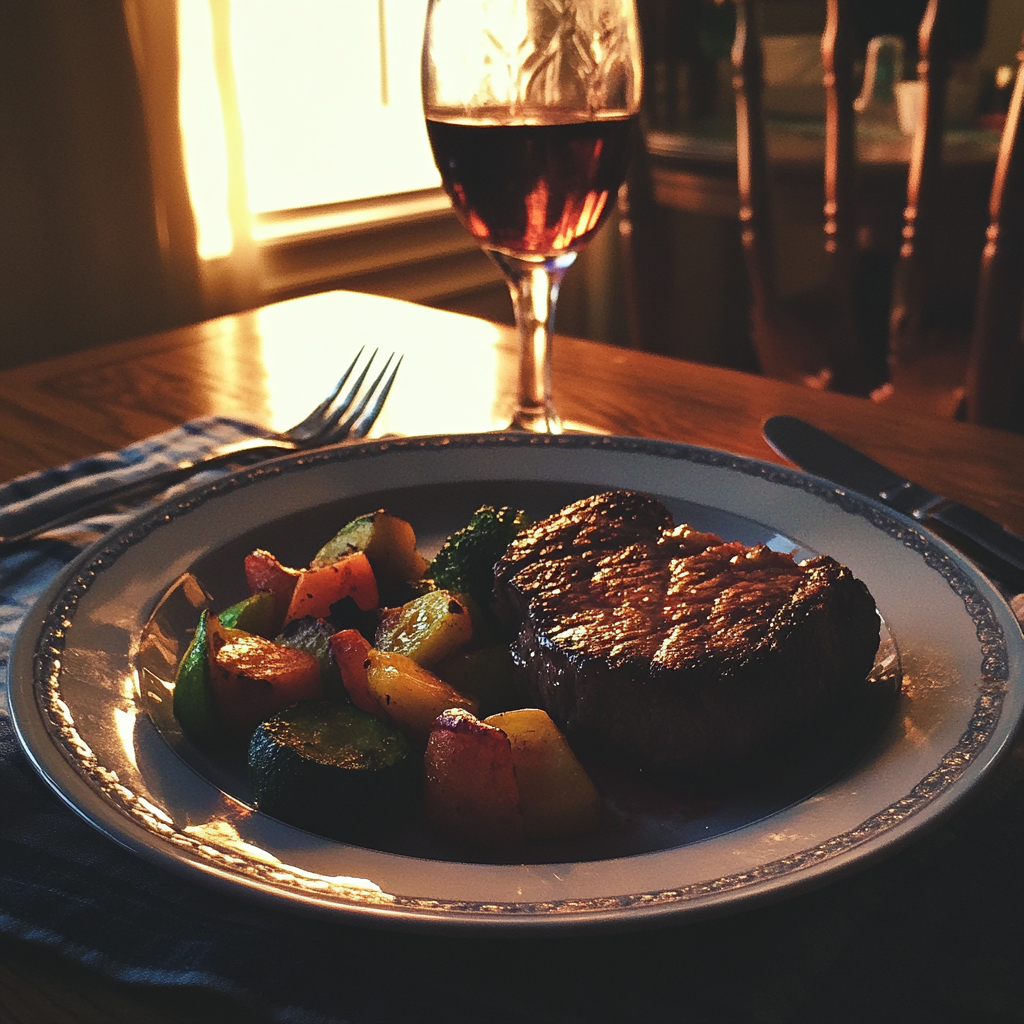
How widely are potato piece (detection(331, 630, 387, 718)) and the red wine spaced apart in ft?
1.99

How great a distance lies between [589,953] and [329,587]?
44cm

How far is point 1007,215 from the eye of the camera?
2688 mm

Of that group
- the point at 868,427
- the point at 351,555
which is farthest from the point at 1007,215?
the point at 351,555

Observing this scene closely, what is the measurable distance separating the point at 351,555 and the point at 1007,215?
243 cm

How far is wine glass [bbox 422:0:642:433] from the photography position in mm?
1131

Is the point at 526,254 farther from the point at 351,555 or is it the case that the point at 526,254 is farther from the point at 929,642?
the point at 929,642

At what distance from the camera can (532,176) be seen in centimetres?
116

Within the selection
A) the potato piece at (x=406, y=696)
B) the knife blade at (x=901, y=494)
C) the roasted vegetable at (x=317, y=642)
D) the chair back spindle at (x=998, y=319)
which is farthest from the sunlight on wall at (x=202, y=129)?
the potato piece at (x=406, y=696)

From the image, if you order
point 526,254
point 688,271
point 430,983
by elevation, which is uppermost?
point 526,254

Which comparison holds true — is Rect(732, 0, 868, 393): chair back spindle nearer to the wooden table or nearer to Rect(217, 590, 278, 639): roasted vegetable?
the wooden table

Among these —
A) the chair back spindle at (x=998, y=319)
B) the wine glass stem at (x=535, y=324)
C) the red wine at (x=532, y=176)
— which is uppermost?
the red wine at (x=532, y=176)

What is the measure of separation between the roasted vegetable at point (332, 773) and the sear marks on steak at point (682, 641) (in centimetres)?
15

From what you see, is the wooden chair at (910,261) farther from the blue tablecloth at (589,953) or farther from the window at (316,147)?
the blue tablecloth at (589,953)

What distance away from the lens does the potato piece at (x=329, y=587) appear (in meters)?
0.92
